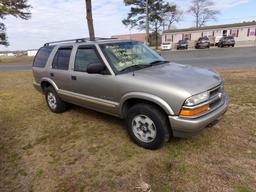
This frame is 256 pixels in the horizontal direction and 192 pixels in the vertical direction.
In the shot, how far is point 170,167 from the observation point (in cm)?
295

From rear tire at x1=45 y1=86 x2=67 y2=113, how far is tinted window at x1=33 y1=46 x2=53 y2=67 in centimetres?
70

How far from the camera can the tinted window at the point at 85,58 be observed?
3943 millimetres

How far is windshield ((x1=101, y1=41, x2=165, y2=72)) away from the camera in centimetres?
373

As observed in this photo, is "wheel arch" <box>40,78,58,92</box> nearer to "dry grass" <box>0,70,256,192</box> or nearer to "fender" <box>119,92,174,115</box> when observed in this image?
"dry grass" <box>0,70,256,192</box>

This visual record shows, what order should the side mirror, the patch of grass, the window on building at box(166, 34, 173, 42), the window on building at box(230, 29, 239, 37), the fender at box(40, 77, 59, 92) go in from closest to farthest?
the patch of grass, the side mirror, the fender at box(40, 77, 59, 92), the window on building at box(230, 29, 239, 37), the window on building at box(166, 34, 173, 42)

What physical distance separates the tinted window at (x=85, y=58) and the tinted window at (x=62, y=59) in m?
0.37

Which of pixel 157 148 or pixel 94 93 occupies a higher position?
pixel 94 93

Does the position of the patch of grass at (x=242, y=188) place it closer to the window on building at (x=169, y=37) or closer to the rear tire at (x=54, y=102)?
the rear tire at (x=54, y=102)

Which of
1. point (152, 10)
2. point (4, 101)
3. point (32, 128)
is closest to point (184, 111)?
point (32, 128)

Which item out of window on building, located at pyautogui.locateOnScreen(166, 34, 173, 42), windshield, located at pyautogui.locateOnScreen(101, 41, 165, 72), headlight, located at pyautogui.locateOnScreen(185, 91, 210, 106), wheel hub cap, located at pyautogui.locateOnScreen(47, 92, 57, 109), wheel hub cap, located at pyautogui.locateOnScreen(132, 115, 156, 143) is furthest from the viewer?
window on building, located at pyautogui.locateOnScreen(166, 34, 173, 42)

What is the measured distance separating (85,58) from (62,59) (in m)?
0.90

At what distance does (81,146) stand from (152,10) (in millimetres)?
39717

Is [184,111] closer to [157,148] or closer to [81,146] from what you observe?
[157,148]

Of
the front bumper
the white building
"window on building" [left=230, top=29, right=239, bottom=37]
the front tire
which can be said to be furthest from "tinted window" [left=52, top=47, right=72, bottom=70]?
"window on building" [left=230, top=29, right=239, bottom=37]
